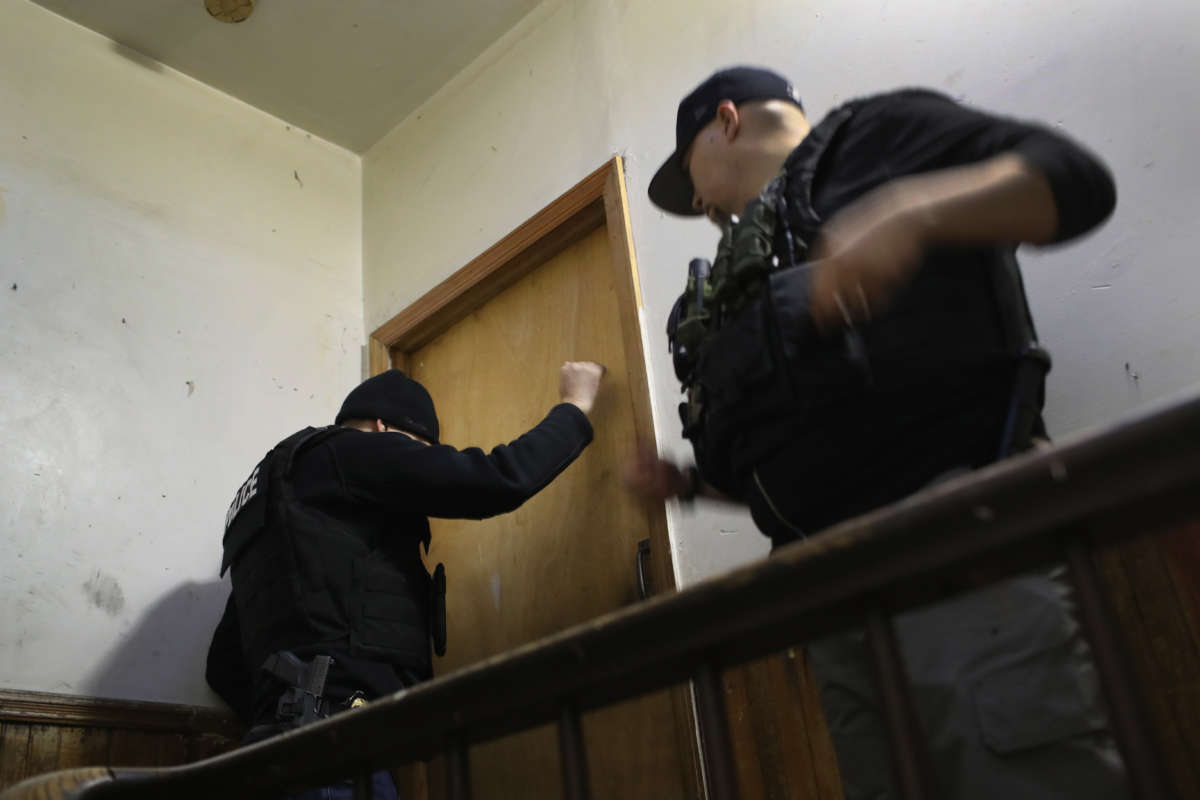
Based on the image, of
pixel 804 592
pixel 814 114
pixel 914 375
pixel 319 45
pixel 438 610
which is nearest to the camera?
pixel 804 592

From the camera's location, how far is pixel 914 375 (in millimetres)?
1197

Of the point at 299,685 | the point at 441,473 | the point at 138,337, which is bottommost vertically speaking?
the point at 299,685

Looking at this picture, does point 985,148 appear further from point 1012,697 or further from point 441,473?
point 441,473

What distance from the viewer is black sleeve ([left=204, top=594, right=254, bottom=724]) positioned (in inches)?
94.0

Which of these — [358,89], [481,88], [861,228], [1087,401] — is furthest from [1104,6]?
[358,89]

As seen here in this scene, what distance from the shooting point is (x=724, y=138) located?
67.5 inches

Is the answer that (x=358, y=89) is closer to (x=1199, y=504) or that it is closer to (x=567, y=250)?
(x=567, y=250)

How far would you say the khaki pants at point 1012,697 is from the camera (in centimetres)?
96

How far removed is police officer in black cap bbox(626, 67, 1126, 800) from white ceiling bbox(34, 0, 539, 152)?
80.7 inches

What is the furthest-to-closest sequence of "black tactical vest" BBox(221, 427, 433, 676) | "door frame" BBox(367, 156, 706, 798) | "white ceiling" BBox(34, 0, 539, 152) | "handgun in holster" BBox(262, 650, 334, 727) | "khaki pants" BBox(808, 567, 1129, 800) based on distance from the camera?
"white ceiling" BBox(34, 0, 539, 152) → "door frame" BBox(367, 156, 706, 798) → "black tactical vest" BBox(221, 427, 433, 676) → "handgun in holster" BBox(262, 650, 334, 727) → "khaki pants" BBox(808, 567, 1129, 800)

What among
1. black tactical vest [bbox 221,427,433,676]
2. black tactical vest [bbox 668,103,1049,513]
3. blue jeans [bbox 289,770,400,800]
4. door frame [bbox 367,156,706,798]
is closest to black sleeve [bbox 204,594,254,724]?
black tactical vest [bbox 221,427,433,676]

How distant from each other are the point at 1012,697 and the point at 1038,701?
25mm

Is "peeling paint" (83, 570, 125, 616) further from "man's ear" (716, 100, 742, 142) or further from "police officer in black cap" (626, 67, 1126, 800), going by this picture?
"man's ear" (716, 100, 742, 142)

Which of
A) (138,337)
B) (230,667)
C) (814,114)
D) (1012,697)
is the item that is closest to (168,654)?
(230,667)
